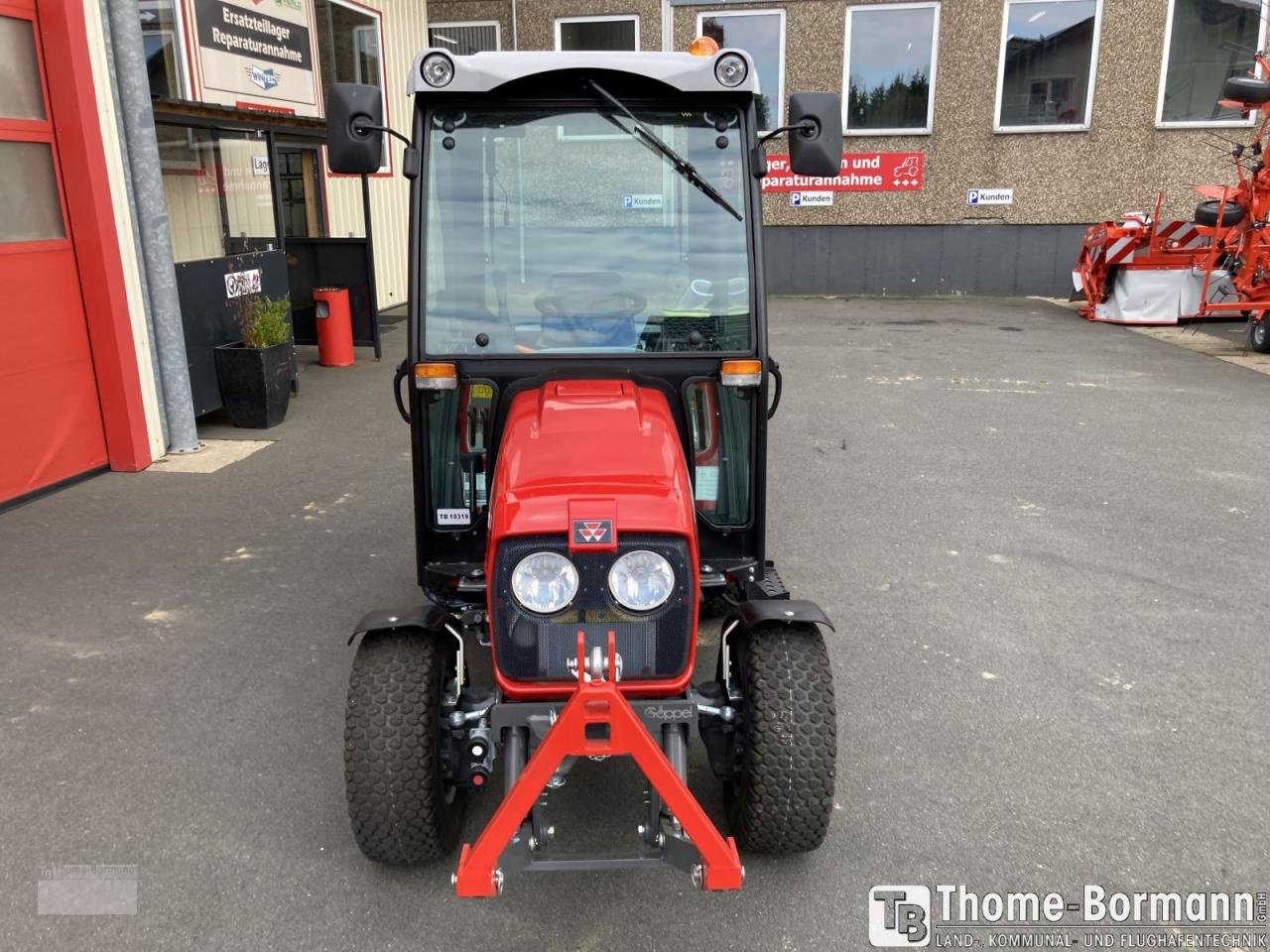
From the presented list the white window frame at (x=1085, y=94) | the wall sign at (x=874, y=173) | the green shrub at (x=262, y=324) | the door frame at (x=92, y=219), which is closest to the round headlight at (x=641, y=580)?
the door frame at (x=92, y=219)

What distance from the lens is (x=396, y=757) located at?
262 cm

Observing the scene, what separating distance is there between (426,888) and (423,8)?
559 inches

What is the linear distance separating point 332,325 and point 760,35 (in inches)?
360

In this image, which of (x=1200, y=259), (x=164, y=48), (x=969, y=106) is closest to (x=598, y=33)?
(x=969, y=106)

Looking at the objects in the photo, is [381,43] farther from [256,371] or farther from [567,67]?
[567,67]

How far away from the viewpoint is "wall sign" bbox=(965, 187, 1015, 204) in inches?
603

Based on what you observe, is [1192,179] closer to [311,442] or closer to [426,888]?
[311,442]

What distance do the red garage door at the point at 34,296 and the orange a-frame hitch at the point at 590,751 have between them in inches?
194

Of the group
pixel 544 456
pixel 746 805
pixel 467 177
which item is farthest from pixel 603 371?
pixel 746 805

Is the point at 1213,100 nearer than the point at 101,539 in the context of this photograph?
No

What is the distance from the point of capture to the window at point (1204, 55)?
47.7 ft

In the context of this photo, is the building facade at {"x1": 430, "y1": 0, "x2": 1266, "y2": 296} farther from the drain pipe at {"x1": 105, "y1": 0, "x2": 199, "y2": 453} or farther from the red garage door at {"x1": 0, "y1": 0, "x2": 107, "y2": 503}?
the red garage door at {"x1": 0, "y1": 0, "x2": 107, "y2": 503}

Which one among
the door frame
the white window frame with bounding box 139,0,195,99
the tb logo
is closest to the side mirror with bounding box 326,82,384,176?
the tb logo

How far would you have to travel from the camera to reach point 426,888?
2770mm
